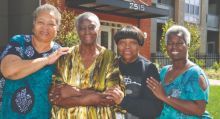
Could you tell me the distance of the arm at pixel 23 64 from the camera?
3.49 metres

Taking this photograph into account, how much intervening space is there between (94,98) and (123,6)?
52.6 feet

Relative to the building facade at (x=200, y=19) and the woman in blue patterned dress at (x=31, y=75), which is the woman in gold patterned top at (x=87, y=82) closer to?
the woman in blue patterned dress at (x=31, y=75)

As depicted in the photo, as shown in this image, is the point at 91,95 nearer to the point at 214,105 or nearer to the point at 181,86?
the point at 181,86

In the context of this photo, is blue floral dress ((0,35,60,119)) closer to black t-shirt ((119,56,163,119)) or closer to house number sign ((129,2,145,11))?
black t-shirt ((119,56,163,119))

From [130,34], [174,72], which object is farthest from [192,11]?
[130,34]

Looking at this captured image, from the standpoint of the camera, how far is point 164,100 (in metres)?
3.62

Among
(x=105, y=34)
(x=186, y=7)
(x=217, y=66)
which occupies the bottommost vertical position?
(x=217, y=66)

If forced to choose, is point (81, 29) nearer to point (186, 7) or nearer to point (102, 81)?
point (102, 81)

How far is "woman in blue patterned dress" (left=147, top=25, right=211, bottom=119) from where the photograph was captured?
366 centimetres

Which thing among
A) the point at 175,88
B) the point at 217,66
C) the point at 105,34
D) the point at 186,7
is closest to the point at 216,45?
the point at 186,7

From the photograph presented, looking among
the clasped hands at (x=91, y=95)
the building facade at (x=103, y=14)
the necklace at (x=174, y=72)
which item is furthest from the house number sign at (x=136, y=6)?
the clasped hands at (x=91, y=95)

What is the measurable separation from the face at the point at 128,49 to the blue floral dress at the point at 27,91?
603mm

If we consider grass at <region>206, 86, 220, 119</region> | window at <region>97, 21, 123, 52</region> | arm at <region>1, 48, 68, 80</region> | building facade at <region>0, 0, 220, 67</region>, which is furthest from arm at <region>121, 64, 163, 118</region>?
window at <region>97, 21, 123, 52</region>

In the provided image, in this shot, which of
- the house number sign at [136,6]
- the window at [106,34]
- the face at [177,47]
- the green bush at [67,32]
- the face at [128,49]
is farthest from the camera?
the window at [106,34]
